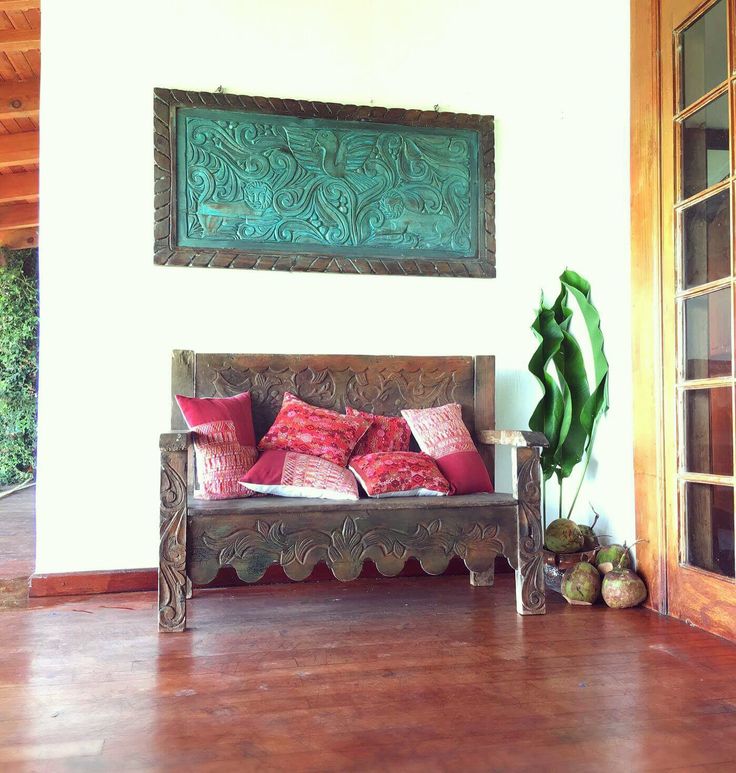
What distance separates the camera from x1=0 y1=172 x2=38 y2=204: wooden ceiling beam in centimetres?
688

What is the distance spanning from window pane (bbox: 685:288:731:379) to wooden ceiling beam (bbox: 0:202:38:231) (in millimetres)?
7170

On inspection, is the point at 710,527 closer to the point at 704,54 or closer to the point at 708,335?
the point at 708,335

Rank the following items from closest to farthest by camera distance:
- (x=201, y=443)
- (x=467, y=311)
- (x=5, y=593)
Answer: (x=201, y=443) → (x=5, y=593) → (x=467, y=311)

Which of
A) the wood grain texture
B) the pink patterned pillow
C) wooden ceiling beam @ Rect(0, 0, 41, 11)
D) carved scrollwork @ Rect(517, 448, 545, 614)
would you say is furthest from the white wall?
wooden ceiling beam @ Rect(0, 0, 41, 11)

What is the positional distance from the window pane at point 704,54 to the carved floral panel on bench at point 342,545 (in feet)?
5.59

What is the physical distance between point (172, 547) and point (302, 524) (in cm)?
45

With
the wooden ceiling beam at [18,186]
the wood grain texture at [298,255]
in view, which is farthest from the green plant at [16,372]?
the wood grain texture at [298,255]

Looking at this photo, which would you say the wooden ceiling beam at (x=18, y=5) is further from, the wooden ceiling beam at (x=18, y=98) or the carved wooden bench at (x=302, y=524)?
the carved wooden bench at (x=302, y=524)

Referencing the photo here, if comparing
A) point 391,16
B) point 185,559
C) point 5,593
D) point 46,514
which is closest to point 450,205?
point 391,16

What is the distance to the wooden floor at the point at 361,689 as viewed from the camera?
5.07ft

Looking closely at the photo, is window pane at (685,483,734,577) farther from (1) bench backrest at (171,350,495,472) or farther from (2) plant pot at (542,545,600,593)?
(1) bench backrest at (171,350,495,472)

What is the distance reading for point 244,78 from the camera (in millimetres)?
3242

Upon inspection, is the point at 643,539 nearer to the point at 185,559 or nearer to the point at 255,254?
the point at 185,559

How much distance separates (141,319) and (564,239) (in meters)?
2.01
